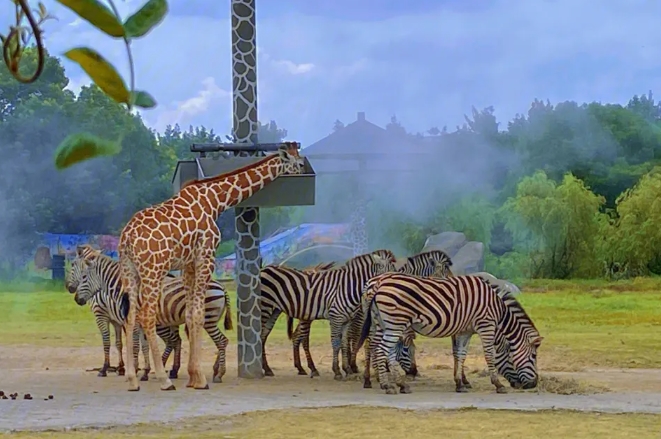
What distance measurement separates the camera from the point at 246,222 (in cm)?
744

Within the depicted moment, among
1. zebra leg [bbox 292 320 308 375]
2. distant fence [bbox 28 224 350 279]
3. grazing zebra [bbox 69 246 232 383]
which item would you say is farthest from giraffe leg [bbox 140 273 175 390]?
distant fence [bbox 28 224 350 279]

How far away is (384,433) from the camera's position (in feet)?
16.4

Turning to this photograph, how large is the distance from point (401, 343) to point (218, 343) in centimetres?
121

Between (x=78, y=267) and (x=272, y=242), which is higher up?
(x=272, y=242)

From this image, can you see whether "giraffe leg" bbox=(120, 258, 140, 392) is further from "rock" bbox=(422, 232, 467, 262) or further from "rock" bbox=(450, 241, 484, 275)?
"rock" bbox=(422, 232, 467, 262)

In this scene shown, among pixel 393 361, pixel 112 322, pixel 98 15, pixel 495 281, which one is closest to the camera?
pixel 98 15

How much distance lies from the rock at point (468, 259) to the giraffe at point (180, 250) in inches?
338

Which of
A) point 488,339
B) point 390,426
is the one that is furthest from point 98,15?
point 488,339

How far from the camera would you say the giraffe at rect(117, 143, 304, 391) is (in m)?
6.30

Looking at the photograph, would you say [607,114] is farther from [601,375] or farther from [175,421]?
[175,421]

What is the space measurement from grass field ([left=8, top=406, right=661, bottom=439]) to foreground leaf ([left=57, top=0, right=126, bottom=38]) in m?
4.56

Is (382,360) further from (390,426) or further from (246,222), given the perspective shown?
(246,222)

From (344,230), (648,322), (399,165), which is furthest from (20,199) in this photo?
(648,322)

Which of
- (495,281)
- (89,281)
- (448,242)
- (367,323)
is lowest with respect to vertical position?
(367,323)
